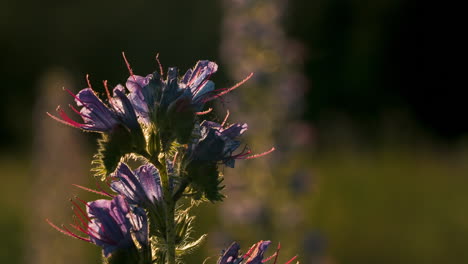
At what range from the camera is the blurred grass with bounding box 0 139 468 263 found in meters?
8.60

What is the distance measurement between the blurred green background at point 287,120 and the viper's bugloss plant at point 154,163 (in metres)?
1.93

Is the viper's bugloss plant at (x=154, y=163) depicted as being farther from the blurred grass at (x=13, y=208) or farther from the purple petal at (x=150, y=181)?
the blurred grass at (x=13, y=208)

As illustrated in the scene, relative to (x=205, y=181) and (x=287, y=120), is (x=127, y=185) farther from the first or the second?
(x=287, y=120)

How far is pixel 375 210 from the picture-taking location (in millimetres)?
10664

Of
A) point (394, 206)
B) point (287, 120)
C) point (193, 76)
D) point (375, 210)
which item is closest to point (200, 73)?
point (193, 76)

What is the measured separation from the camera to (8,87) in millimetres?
25672

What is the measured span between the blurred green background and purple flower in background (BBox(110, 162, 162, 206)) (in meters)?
2.00

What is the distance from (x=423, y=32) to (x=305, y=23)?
4.33 m

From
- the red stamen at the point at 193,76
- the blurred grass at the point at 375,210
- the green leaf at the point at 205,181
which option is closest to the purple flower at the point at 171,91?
the red stamen at the point at 193,76

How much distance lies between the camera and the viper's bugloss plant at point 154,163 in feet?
5.95

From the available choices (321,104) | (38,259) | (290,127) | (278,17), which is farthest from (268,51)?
(321,104)

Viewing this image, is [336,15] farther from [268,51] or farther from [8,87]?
[268,51]

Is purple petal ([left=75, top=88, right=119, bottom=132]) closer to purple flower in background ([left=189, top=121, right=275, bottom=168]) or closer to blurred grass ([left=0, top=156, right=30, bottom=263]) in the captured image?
purple flower in background ([left=189, top=121, right=275, bottom=168])

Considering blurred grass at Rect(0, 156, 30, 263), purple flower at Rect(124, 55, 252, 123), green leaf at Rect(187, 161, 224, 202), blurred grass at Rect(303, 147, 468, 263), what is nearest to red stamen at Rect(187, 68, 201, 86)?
purple flower at Rect(124, 55, 252, 123)
